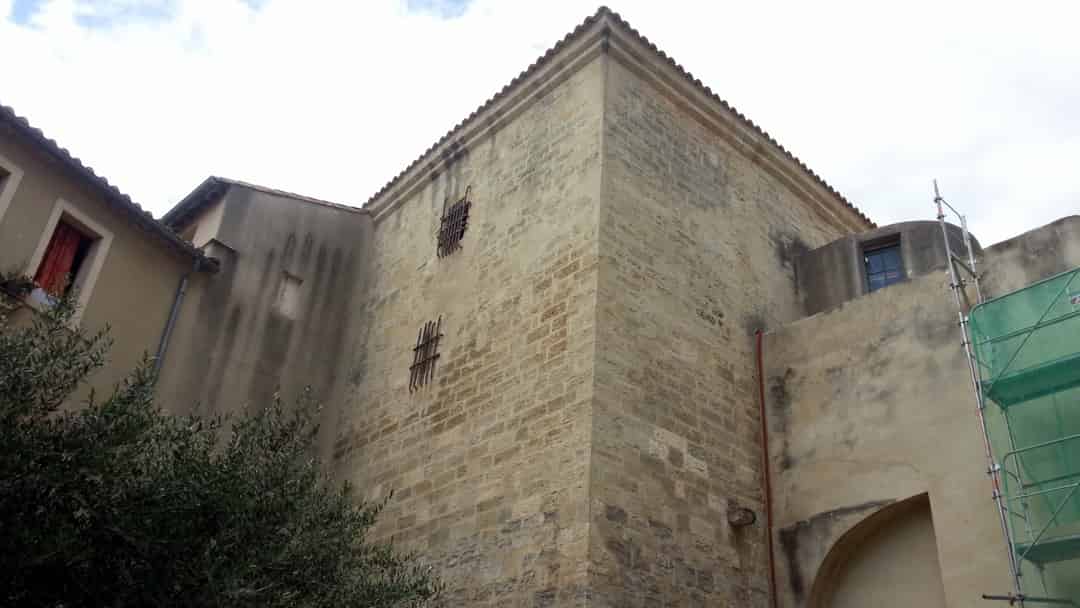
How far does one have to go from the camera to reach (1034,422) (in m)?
7.53

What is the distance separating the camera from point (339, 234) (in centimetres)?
1288

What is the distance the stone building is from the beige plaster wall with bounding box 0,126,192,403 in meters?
0.26

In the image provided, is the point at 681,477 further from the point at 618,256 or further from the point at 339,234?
the point at 339,234

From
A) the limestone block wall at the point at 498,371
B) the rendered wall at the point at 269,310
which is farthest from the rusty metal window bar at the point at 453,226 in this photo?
the rendered wall at the point at 269,310

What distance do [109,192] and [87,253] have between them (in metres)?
0.69

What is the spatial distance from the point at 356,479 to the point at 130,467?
519 centimetres

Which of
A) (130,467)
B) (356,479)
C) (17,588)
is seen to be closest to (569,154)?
(356,479)

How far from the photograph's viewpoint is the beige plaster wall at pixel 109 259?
9.03 metres

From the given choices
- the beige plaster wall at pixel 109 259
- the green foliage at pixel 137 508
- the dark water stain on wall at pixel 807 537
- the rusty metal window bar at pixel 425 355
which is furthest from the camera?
the rusty metal window bar at pixel 425 355

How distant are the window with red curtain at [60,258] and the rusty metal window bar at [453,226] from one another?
4.01 m

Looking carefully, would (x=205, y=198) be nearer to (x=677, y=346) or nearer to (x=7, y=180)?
(x=7, y=180)

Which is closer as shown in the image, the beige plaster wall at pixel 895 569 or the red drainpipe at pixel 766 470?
the beige plaster wall at pixel 895 569

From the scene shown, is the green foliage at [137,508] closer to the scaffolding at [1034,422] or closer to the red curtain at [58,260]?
the red curtain at [58,260]

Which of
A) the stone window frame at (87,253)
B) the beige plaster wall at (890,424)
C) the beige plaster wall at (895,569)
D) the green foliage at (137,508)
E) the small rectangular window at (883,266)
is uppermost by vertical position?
the small rectangular window at (883,266)
